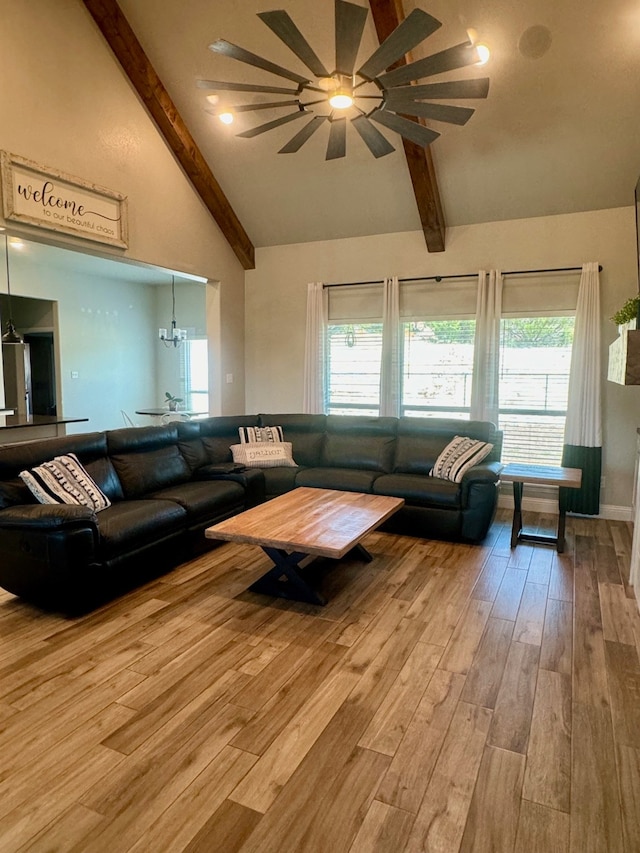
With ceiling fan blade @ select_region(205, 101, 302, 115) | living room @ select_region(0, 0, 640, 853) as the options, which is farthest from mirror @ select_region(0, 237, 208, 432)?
ceiling fan blade @ select_region(205, 101, 302, 115)

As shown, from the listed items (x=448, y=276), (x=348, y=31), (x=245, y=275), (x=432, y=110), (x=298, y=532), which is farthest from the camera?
(x=245, y=275)

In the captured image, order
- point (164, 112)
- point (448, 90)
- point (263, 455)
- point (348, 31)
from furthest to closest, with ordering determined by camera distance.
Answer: point (263, 455) → point (164, 112) → point (448, 90) → point (348, 31)

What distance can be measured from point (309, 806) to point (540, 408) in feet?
14.7

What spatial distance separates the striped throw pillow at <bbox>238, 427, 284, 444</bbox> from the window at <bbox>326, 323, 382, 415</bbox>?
947mm

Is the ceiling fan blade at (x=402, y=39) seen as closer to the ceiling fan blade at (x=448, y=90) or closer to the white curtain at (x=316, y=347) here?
the ceiling fan blade at (x=448, y=90)

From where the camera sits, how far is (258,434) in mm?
5430

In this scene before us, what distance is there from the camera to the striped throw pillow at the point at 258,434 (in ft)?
17.6

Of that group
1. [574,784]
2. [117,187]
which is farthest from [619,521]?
[117,187]

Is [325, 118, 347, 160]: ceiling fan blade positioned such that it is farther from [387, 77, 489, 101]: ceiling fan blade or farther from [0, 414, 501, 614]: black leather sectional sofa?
[0, 414, 501, 614]: black leather sectional sofa

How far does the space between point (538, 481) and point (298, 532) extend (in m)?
2.06

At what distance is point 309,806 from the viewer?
1.69m

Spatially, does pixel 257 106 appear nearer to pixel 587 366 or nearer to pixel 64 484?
pixel 64 484

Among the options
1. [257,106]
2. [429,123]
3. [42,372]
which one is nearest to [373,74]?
[257,106]

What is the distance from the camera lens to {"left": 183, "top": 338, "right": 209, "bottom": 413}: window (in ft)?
29.1
